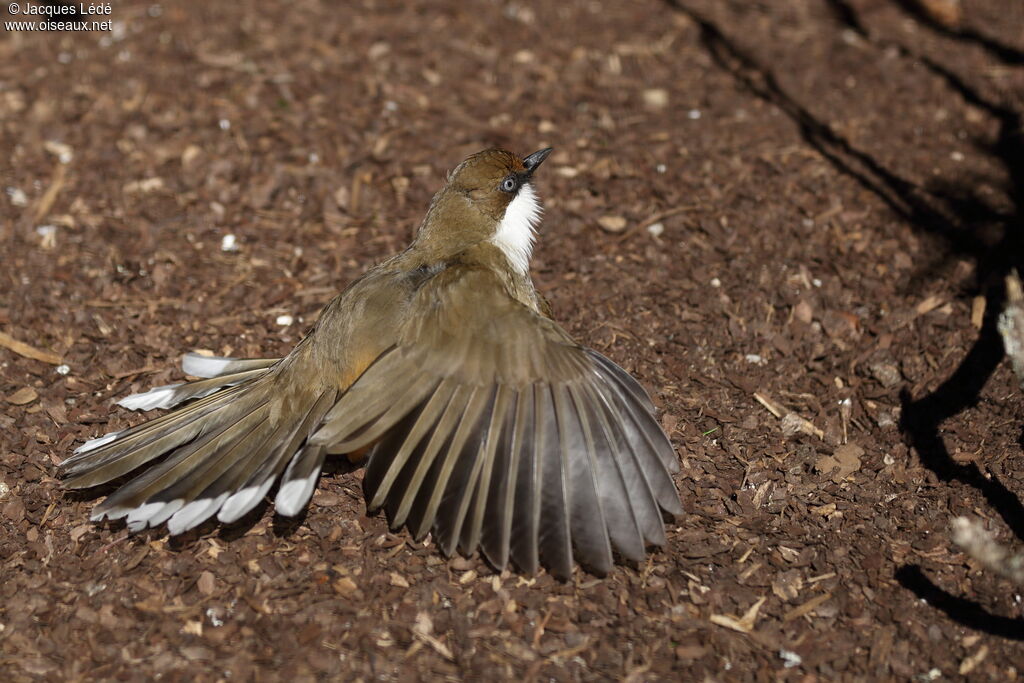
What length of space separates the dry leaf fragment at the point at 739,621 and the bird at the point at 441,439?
429mm

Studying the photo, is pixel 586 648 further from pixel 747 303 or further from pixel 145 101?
pixel 145 101

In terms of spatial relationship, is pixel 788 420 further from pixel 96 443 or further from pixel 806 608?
pixel 96 443

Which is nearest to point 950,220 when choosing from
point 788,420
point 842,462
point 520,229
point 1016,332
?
point 788,420

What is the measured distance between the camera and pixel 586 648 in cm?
418

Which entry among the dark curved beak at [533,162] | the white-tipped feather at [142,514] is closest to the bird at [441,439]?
the white-tipped feather at [142,514]

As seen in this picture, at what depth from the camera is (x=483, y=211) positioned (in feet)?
18.7

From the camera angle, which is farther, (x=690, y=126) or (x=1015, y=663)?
(x=690, y=126)

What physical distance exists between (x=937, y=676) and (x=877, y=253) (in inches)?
126

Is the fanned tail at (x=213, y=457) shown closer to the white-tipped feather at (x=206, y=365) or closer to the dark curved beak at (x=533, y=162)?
the white-tipped feather at (x=206, y=365)

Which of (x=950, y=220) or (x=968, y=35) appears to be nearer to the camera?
(x=950, y=220)

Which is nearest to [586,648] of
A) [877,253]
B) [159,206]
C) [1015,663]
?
[1015,663]

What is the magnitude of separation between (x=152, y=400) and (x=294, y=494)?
1.41 meters

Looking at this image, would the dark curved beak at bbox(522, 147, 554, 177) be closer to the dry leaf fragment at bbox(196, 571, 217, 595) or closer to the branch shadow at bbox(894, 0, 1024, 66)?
the dry leaf fragment at bbox(196, 571, 217, 595)

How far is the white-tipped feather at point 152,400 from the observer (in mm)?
5316
